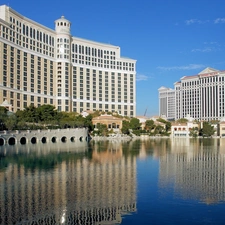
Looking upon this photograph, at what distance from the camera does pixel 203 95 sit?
6767 inches

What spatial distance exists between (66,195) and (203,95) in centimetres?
15883

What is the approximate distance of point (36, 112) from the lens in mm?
84375

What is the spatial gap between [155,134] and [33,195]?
103m

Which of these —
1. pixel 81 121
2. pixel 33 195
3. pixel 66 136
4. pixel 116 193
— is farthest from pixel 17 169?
pixel 81 121

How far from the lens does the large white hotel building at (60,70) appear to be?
99.0 metres

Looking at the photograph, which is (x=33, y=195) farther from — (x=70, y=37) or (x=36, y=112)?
(x=70, y=37)

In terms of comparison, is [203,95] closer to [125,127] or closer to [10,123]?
[125,127]

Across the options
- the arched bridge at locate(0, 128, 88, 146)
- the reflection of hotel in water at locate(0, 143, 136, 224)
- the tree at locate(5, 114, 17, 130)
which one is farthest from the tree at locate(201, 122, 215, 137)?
the reflection of hotel in water at locate(0, 143, 136, 224)

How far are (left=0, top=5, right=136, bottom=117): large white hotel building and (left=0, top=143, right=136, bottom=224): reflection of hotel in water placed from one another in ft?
A: 233

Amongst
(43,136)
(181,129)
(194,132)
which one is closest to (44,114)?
(43,136)

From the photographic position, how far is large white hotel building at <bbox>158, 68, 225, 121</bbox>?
541ft

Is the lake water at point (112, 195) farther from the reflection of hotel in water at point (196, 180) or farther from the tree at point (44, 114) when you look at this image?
the tree at point (44, 114)

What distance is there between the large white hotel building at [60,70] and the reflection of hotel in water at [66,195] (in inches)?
2796

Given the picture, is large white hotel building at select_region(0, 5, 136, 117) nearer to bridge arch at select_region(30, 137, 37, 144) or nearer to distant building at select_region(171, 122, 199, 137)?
distant building at select_region(171, 122, 199, 137)
